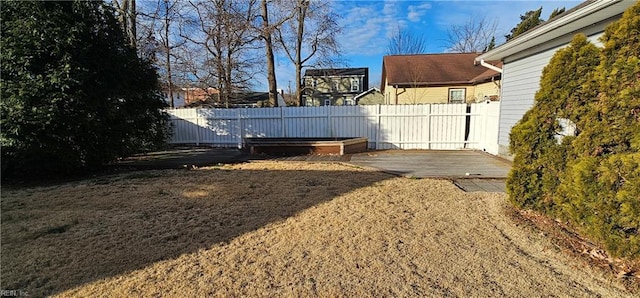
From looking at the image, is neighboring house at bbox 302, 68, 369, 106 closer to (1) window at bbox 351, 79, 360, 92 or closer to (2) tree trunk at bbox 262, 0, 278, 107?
(1) window at bbox 351, 79, 360, 92

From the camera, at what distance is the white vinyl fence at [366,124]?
9992 millimetres

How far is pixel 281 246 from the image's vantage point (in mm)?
3045

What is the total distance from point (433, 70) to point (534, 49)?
13212 mm

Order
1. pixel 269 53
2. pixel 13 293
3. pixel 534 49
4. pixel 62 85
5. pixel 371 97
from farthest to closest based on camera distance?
pixel 371 97 < pixel 269 53 < pixel 534 49 < pixel 62 85 < pixel 13 293

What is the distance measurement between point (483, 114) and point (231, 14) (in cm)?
1237

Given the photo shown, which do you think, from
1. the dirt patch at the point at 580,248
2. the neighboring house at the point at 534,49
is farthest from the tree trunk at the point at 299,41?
the dirt patch at the point at 580,248

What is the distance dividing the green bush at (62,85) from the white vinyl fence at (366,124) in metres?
4.65

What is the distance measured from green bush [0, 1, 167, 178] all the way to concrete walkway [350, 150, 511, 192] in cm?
590

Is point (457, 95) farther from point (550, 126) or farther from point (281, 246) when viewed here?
point (281, 246)

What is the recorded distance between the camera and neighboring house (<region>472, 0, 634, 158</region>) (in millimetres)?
4596

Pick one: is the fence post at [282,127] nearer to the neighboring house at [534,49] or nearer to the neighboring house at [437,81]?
the neighboring house at [534,49]

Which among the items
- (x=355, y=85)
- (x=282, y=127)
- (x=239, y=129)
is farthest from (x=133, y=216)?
(x=355, y=85)

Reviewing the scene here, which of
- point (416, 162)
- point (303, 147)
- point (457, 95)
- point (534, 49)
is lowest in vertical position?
point (416, 162)

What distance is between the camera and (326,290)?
7.59 feet
